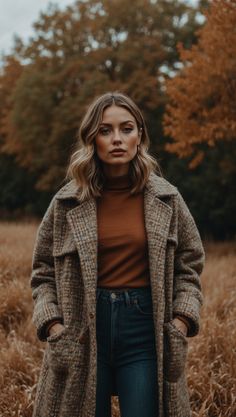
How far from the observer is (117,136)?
251 centimetres

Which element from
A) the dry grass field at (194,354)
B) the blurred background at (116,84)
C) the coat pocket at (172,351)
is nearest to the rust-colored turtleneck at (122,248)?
the coat pocket at (172,351)

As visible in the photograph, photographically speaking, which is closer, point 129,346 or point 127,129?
point 129,346

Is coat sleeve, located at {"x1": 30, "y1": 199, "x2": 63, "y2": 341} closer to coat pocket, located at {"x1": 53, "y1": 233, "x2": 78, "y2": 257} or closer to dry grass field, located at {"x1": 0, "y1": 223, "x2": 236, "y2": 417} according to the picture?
coat pocket, located at {"x1": 53, "y1": 233, "x2": 78, "y2": 257}

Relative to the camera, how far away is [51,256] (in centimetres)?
263

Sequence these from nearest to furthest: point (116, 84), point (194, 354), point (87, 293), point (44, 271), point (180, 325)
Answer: point (87, 293) → point (180, 325) → point (44, 271) → point (194, 354) → point (116, 84)

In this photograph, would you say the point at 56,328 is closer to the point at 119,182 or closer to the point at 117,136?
the point at 119,182

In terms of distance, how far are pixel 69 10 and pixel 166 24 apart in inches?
201

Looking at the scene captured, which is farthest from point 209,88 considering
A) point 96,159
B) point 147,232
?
point 147,232

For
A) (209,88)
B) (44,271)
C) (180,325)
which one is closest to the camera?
(180,325)

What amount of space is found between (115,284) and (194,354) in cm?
252

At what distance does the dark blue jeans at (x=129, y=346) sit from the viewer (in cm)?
239

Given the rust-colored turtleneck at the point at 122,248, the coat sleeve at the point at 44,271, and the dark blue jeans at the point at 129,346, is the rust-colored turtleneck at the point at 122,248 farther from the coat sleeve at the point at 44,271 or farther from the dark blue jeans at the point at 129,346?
the coat sleeve at the point at 44,271

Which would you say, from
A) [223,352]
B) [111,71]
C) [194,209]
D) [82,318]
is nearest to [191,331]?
[82,318]

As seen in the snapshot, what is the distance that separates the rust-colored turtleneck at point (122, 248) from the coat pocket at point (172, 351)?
24cm
